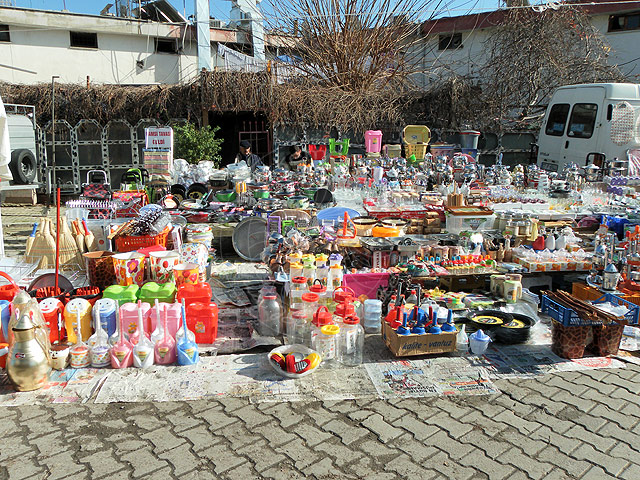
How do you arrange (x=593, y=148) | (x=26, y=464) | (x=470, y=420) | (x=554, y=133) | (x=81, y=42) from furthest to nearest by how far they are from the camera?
(x=81, y=42) < (x=554, y=133) < (x=593, y=148) < (x=470, y=420) < (x=26, y=464)

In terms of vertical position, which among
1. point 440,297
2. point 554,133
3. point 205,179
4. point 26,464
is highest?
point 554,133

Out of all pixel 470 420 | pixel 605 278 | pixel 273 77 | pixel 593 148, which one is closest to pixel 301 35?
pixel 273 77

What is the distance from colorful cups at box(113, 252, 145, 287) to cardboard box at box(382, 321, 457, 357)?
7.64 feet

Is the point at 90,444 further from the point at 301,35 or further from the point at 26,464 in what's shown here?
the point at 301,35

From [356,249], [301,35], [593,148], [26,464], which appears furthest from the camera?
[301,35]

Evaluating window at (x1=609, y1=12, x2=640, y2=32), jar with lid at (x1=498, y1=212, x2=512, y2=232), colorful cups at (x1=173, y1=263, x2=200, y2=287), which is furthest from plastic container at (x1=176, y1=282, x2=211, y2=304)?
window at (x1=609, y1=12, x2=640, y2=32)

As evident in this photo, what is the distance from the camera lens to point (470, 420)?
145 inches

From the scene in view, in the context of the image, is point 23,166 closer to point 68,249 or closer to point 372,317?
point 68,249

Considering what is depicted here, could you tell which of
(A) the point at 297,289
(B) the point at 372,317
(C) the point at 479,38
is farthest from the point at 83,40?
(B) the point at 372,317

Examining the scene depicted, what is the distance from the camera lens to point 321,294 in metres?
4.77

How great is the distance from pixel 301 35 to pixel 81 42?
9.95 meters

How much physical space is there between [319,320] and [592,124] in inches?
326

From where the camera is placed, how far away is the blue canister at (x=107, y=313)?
443cm

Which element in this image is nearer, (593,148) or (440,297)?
(440,297)
